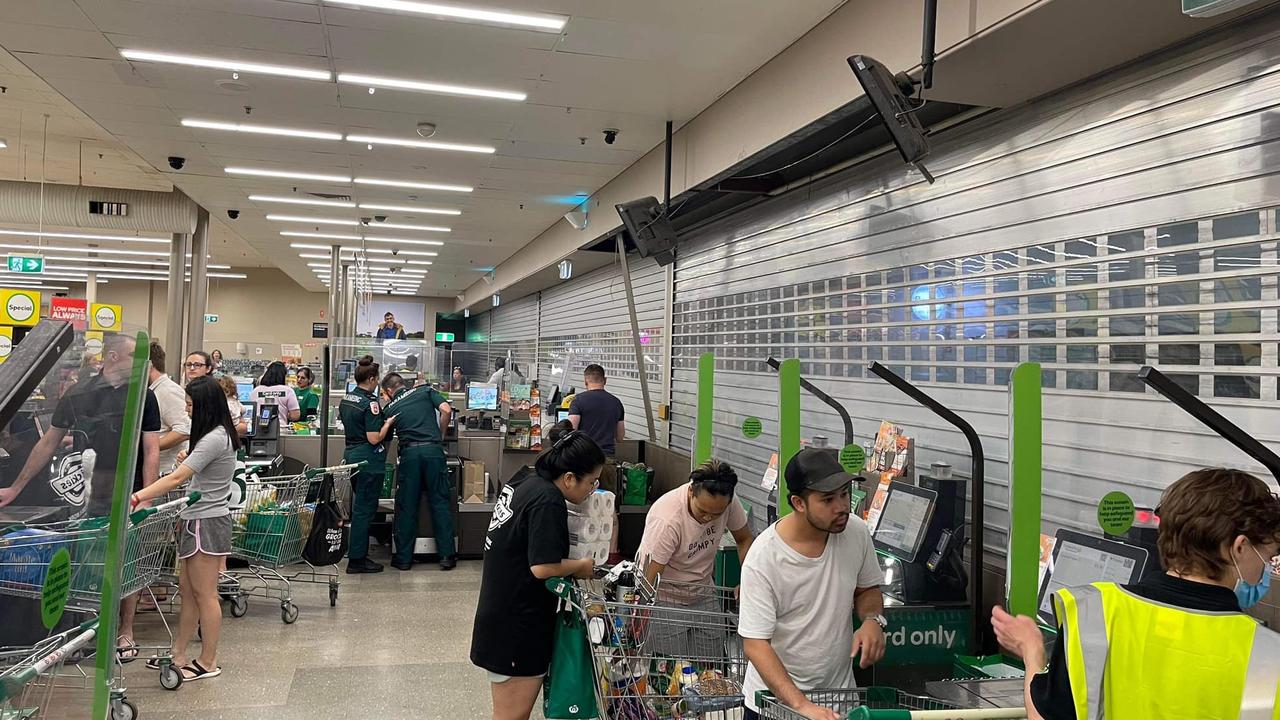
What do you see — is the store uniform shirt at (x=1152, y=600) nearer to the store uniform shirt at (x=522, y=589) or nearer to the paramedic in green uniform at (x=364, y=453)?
the store uniform shirt at (x=522, y=589)

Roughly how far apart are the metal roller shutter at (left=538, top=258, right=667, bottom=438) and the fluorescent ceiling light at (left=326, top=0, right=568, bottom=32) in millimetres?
4243

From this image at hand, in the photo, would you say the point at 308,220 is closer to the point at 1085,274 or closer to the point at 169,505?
the point at 169,505

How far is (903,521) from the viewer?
3.75 metres

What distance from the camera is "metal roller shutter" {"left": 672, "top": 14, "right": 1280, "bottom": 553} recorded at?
283 centimetres

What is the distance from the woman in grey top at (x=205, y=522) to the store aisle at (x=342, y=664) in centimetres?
19

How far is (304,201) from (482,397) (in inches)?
151

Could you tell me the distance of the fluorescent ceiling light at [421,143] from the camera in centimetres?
754

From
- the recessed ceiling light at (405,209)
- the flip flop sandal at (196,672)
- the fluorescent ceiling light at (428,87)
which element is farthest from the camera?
the recessed ceiling light at (405,209)

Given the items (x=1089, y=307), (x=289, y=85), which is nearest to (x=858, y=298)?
(x=1089, y=307)

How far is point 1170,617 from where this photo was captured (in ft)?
5.06

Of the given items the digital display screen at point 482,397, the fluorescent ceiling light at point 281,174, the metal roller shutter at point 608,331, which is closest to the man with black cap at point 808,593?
the metal roller shutter at point 608,331

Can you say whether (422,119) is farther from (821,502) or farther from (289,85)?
(821,502)

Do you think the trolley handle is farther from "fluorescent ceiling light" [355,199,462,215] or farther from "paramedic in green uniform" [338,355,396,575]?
"fluorescent ceiling light" [355,199,462,215]

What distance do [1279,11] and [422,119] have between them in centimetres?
571
